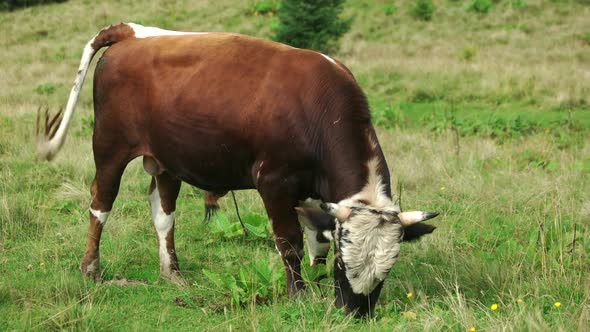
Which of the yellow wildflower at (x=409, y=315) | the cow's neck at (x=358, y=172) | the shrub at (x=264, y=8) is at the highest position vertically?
the cow's neck at (x=358, y=172)

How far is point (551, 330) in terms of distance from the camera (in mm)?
3920

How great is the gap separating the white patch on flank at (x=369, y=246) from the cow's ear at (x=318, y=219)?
8.0 inches

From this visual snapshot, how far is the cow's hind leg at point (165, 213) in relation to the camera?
586cm

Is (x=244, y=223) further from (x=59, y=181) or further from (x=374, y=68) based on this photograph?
(x=374, y=68)

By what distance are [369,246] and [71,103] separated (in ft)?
10.1

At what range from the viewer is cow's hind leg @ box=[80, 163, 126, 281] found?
18.7 feet

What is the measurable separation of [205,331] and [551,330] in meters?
2.04

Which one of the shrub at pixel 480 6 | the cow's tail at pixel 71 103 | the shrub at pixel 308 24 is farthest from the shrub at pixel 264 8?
the cow's tail at pixel 71 103

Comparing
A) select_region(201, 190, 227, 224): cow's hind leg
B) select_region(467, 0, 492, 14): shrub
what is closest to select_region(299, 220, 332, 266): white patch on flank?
select_region(201, 190, 227, 224): cow's hind leg

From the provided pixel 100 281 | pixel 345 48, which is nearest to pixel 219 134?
pixel 100 281

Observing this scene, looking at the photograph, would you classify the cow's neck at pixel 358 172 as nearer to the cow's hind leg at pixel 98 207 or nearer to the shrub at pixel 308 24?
the cow's hind leg at pixel 98 207

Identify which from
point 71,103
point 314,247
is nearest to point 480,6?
point 71,103

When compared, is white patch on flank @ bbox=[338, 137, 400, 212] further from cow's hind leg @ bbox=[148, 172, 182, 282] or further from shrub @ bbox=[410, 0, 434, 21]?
shrub @ bbox=[410, 0, 434, 21]

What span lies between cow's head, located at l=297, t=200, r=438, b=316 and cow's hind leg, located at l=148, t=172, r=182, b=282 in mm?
1976
